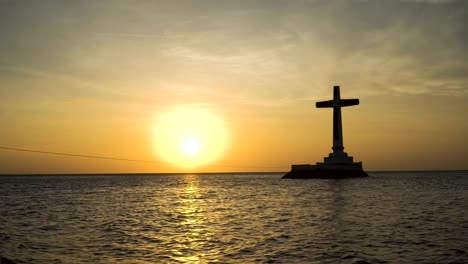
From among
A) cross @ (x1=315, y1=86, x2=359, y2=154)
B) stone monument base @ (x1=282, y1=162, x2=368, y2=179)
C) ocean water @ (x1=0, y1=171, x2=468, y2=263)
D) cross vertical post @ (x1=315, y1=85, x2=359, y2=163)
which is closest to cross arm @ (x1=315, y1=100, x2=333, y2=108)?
cross vertical post @ (x1=315, y1=85, x2=359, y2=163)

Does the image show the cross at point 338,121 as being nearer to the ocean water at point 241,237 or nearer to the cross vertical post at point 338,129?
the cross vertical post at point 338,129

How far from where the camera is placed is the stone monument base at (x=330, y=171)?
464 feet

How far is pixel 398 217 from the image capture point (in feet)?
120

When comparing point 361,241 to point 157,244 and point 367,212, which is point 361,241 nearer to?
point 157,244

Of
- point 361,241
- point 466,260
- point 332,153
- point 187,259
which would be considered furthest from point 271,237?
point 332,153

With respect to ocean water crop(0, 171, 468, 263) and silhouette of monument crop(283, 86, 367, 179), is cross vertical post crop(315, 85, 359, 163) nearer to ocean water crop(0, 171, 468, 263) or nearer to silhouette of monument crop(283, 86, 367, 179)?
silhouette of monument crop(283, 86, 367, 179)

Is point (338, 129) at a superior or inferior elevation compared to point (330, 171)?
superior

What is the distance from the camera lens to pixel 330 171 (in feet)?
468

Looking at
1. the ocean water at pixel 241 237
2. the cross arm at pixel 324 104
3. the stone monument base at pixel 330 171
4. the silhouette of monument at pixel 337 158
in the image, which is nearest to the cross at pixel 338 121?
the silhouette of monument at pixel 337 158

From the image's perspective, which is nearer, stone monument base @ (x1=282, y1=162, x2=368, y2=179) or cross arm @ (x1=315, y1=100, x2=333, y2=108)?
stone monument base @ (x1=282, y1=162, x2=368, y2=179)

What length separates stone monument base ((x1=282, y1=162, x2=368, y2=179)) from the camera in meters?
142

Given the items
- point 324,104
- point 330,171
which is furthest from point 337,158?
point 324,104

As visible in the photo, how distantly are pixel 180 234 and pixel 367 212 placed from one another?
65.5 ft

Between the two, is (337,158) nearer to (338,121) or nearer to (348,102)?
(338,121)
